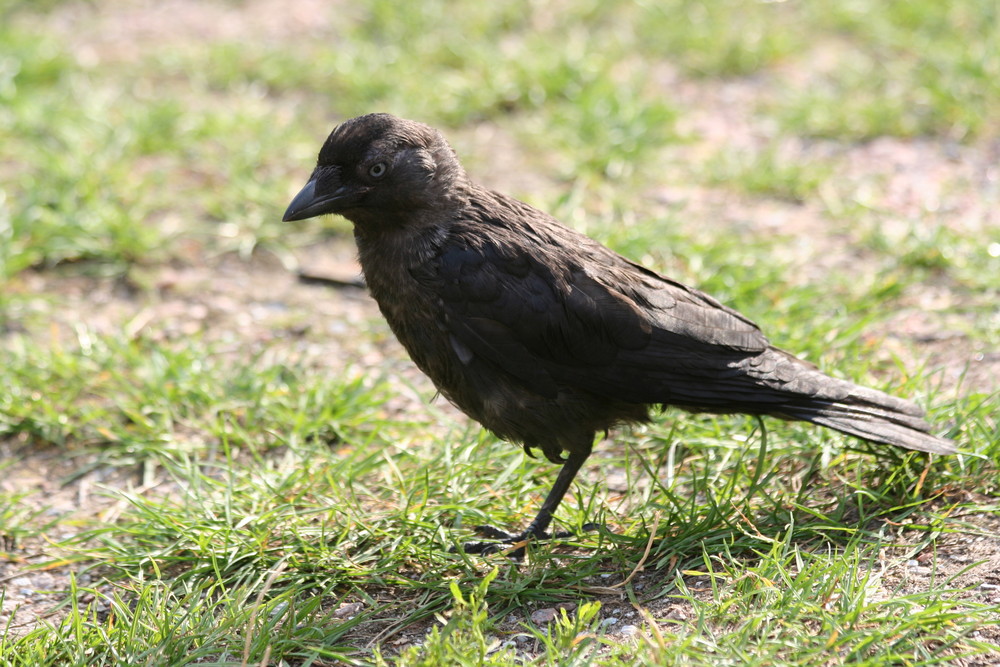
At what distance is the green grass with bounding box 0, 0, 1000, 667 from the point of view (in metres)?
3.33

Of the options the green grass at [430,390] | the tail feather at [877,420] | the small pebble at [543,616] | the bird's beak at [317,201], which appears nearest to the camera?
the green grass at [430,390]

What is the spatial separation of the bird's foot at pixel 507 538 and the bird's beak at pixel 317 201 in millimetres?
1237

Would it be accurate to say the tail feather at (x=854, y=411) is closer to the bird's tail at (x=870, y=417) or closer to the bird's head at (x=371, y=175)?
the bird's tail at (x=870, y=417)

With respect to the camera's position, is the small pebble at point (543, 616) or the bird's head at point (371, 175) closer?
the small pebble at point (543, 616)

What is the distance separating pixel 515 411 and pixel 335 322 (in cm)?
194

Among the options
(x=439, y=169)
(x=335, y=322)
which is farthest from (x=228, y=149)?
(x=439, y=169)

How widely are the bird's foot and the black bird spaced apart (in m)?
0.01

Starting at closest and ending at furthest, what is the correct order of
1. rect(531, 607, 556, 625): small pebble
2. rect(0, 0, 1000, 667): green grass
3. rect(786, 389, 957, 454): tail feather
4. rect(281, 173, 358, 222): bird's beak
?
rect(0, 0, 1000, 667): green grass, rect(531, 607, 556, 625): small pebble, rect(786, 389, 957, 454): tail feather, rect(281, 173, 358, 222): bird's beak

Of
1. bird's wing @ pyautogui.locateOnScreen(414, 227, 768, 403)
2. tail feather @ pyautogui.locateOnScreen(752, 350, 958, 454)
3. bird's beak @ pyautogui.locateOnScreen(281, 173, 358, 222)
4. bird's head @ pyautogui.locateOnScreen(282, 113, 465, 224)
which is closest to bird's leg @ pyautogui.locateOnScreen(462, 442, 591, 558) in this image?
bird's wing @ pyautogui.locateOnScreen(414, 227, 768, 403)

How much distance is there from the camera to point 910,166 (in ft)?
20.8

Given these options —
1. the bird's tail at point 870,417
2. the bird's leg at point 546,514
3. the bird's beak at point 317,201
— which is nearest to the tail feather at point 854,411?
the bird's tail at point 870,417

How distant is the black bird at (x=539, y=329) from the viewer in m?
3.67

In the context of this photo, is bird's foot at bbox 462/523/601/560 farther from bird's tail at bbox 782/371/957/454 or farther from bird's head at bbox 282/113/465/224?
bird's head at bbox 282/113/465/224

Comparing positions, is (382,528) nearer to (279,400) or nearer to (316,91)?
(279,400)
